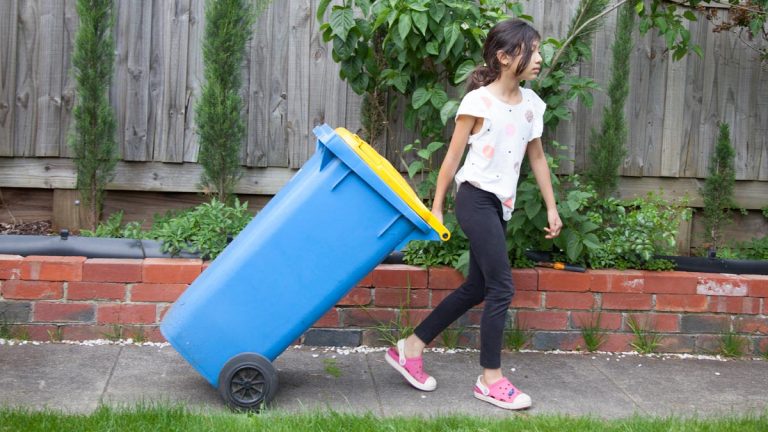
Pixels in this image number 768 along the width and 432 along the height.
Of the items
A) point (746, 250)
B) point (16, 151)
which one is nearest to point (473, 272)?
point (746, 250)

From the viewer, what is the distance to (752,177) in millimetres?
5762

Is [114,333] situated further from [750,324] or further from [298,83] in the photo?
[750,324]

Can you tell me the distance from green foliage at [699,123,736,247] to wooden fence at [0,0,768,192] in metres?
0.10

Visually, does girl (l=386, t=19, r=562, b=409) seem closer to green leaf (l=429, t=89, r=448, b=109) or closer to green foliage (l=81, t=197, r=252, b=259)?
green leaf (l=429, t=89, r=448, b=109)

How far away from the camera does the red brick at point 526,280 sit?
4805mm

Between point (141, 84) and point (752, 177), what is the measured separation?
3874mm

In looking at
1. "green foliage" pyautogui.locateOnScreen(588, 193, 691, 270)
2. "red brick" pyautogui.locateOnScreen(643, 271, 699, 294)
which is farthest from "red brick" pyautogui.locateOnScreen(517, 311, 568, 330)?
"red brick" pyautogui.locateOnScreen(643, 271, 699, 294)

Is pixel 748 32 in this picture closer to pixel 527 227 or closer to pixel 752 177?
pixel 752 177

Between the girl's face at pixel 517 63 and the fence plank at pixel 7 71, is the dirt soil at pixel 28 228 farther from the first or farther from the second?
the girl's face at pixel 517 63

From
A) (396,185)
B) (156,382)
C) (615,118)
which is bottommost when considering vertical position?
(156,382)

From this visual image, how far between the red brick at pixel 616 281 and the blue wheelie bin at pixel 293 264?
152 centimetres

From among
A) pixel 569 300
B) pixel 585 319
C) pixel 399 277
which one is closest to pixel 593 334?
pixel 585 319

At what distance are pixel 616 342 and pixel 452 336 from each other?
917mm

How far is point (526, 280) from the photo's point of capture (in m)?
4.81
